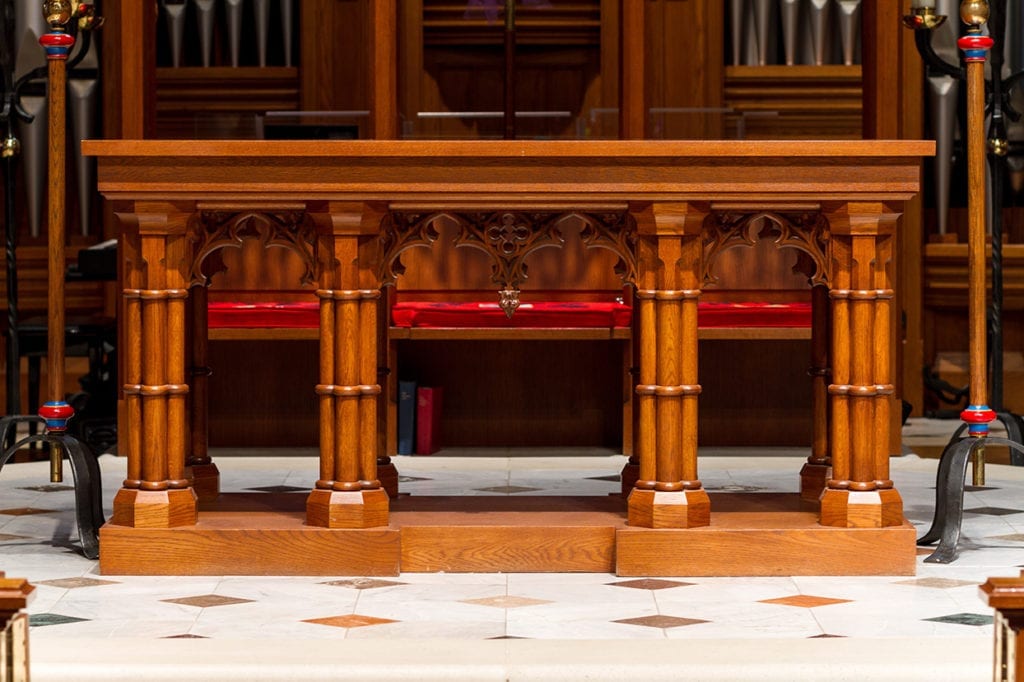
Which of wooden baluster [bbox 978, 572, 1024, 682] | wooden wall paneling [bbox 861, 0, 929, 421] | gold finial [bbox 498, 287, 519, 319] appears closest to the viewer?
wooden baluster [bbox 978, 572, 1024, 682]

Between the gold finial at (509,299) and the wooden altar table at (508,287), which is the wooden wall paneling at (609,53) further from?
the wooden altar table at (508,287)

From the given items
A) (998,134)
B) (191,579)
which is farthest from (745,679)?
(998,134)

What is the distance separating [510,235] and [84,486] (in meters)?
1.56

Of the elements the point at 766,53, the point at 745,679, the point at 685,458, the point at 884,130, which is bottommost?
the point at 745,679

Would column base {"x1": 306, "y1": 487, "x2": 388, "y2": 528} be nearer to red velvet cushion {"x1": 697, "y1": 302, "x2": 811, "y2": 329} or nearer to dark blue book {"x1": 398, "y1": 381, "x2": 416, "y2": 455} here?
dark blue book {"x1": 398, "y1": 381, "x2": 416, "y2": 455}

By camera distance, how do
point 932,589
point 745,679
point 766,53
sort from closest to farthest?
point 745,679 < point 932,589 < point 766,53

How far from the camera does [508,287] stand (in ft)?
17.2

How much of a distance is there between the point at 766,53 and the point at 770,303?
6.64ft

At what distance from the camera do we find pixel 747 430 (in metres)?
8.16

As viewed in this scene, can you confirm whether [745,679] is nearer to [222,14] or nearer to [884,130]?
[884,130]

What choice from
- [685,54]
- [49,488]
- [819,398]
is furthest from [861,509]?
[685,54]

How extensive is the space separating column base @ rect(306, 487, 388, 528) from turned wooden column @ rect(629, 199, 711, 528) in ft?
2.55

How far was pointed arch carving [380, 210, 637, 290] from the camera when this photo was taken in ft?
16.9

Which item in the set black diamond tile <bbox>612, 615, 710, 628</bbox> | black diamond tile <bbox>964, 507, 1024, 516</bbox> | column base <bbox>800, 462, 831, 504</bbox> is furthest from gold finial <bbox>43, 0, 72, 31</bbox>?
black diamond tile <bbox>964, 507, 1024, 516</bbox>
